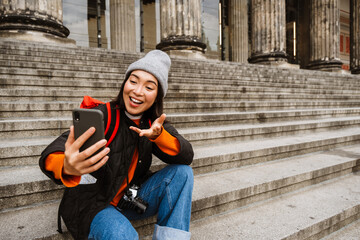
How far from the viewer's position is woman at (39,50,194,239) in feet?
3.80

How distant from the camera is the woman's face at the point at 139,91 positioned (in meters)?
1.36

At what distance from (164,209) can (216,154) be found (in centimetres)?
139

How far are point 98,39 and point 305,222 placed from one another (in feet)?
40.3

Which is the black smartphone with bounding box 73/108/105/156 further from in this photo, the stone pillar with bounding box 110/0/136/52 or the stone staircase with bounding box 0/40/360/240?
the stone pillar with bounding box 110/0/136/52

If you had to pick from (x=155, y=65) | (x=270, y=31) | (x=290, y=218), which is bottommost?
(x=290, y=218)

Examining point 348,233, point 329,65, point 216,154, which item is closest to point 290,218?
point 348,233

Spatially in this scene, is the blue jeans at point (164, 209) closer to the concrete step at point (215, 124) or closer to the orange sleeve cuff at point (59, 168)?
the orange sleeve cuff at point (59, 168)

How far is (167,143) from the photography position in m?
1.34

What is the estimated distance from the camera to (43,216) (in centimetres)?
160

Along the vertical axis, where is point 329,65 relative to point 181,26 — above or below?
below

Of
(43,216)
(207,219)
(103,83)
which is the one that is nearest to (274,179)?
(207,219)

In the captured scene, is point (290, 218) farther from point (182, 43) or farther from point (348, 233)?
point (182, 43)

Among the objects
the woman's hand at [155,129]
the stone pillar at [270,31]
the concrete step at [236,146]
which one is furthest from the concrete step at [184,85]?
the stone pillar at [270,31]

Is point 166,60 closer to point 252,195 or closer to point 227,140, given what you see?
point 252,195
